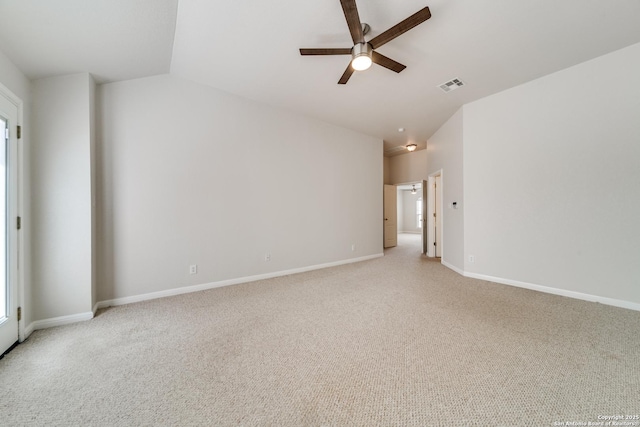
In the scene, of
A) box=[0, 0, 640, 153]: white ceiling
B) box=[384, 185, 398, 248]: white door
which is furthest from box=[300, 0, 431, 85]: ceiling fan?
box=[384, 185, 398, 248]: white door

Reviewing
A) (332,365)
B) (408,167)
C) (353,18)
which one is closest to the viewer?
(332,365)

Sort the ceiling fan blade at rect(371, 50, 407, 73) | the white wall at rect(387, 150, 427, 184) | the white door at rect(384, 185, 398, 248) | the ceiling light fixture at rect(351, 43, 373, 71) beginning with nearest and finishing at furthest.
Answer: the ceiling light fixture at rect(351, 43, 373, 71) → the ceiling fan blade at rect(371, 50, 407, 73) → the white wall at rect(387, 150, 427, 184) → the white door at rect(384, 185, 398, 248)

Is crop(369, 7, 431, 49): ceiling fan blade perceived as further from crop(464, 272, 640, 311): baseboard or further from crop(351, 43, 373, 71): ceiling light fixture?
crop(464, 272, 640, 311): baseboard

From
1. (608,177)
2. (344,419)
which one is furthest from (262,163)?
(608,177)

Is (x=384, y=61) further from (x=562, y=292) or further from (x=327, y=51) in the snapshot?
(x=562, y=292)

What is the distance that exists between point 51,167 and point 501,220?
571 cm

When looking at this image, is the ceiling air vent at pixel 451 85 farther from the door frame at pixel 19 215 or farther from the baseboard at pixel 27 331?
the baseboard at pixel 27 331

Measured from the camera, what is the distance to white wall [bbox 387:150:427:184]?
22.2 ft

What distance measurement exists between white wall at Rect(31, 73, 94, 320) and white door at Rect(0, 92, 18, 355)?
0.26m

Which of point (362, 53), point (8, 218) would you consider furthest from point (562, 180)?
point (8, 218)

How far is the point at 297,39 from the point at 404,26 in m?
1.11

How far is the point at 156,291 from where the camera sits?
9.77 ft

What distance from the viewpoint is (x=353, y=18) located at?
1.81 m

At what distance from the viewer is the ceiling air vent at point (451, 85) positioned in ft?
10.4
